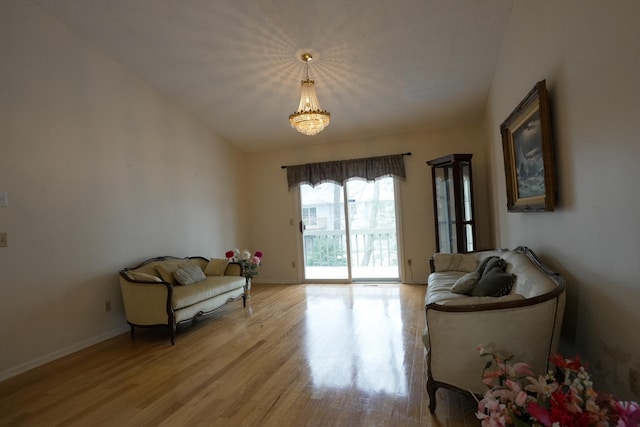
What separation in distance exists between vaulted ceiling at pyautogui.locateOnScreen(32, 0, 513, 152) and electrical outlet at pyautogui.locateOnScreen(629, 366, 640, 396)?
9.45 ft

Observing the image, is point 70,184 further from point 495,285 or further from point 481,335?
point 495,285

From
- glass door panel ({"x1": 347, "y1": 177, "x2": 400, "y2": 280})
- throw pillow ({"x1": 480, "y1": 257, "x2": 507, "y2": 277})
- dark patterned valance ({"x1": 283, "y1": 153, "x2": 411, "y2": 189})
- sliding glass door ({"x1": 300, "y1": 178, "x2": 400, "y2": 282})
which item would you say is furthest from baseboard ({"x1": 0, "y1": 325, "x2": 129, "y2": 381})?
throw pillow ({"x1": 480, "y1": 257, "x2": 507, "y2": 277})

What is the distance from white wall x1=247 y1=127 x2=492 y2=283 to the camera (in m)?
5.21

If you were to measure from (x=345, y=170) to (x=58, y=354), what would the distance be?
14.2ft

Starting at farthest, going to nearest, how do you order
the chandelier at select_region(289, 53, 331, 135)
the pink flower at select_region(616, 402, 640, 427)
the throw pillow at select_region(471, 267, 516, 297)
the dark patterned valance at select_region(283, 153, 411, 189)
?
the dark patterned valance at select_region(283, 153, 411, 189)
the chandelier at select_region(289, 53, 331, 135)
the throw pillow at select_region(471, 267, 516, 297)
the pink flower at select_region(616, 402, 640, 427)

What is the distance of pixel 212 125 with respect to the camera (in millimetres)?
5359

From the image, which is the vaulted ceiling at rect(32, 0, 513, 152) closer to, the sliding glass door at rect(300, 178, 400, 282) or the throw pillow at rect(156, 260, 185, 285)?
the sliding glass door at rect(300, 178, 400, 282)

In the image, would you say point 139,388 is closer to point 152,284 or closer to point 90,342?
point 152,284

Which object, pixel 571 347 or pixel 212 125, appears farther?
pixel 212 125

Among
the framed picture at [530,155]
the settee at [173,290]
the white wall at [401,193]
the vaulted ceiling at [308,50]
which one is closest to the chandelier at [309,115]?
the vaulted ceiling at [308,50]

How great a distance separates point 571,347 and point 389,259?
3.67 meters

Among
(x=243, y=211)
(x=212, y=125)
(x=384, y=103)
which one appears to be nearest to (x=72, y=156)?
(x=212, y=125)

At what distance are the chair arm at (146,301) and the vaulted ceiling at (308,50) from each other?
2467 mm

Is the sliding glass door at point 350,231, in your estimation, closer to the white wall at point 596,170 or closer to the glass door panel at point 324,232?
the glass door panel at point 324,232
